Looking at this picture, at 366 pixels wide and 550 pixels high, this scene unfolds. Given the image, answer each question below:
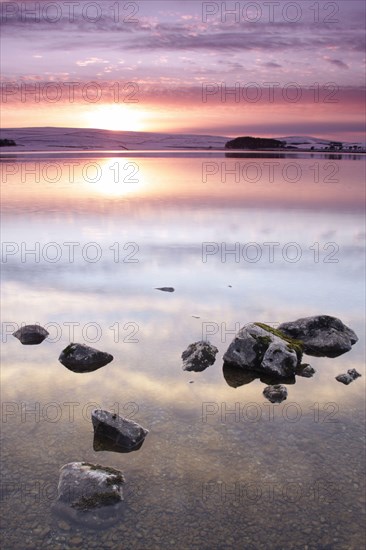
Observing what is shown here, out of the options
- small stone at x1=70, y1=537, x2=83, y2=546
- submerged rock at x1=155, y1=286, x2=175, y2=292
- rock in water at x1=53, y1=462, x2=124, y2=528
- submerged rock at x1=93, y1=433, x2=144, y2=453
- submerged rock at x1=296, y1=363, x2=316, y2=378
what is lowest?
submerged rock at x1=296, y1=363, x2=316, y2=378

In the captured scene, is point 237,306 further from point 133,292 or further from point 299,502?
point 299,502

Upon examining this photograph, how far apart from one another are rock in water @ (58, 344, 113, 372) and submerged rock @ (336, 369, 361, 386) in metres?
6.17

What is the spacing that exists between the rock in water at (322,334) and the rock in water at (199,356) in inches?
113

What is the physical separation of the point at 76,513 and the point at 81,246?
76.2 feet

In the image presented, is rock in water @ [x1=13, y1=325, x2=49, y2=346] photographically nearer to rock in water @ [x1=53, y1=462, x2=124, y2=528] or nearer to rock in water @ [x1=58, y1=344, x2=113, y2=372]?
rock in water @ [x1=58, y1=344, x2=113, y2=372]

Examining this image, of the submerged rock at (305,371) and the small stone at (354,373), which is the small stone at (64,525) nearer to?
the submerged rock at (305,371)

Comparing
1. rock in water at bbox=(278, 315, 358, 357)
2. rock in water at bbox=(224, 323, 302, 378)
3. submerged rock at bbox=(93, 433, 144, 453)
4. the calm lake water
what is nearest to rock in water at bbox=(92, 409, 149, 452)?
submerged rock at bbox=(93, 433, 144, 453)

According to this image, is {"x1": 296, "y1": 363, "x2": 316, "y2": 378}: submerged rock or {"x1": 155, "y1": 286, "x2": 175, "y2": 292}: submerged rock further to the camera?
{"x1": 155, "y1": 286, "x2": 175, "y2": 292}: submerged rock

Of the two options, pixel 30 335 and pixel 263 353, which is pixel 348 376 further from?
pixel 30 335

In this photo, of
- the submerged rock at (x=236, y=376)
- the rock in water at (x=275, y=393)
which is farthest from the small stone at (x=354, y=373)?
the submerged rock at (x=236, y=376)

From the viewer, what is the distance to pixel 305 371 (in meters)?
14.1

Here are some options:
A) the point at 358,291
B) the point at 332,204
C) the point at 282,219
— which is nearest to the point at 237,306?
the point at 358,291

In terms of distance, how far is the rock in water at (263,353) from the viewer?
13.9m

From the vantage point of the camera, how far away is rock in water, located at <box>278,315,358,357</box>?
15.5m
